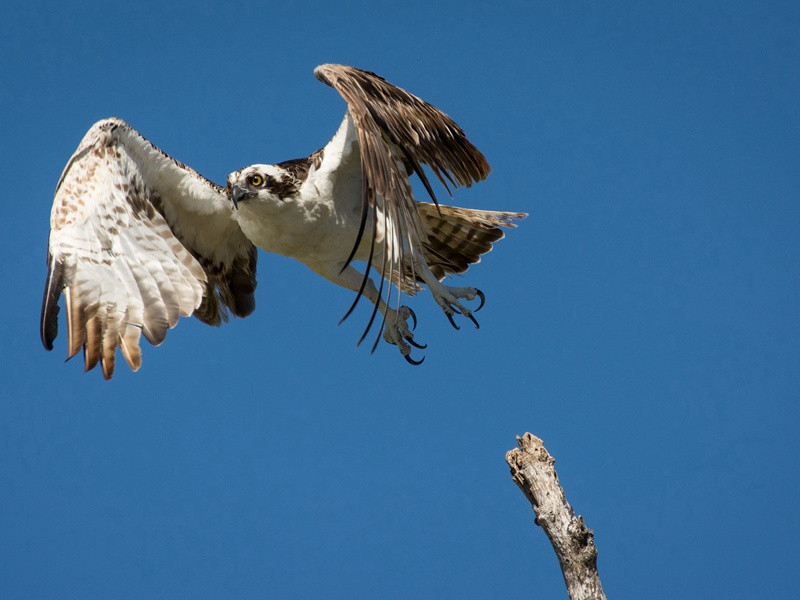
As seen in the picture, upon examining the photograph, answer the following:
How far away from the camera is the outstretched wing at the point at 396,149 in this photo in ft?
14.9

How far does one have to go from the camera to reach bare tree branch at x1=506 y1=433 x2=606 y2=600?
4.65 m

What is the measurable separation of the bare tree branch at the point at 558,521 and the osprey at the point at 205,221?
108 centimetres

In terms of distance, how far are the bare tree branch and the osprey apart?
42.5 inches

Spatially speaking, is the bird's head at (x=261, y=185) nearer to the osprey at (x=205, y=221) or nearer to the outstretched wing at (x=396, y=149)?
the osprey at (x=205, y=221)

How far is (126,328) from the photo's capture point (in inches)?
216

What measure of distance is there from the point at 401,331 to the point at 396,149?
1.29 m

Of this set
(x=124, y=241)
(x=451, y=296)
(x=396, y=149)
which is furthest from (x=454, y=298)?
(x=124, y=241)

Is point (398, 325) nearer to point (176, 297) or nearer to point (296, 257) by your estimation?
point (296, 257)

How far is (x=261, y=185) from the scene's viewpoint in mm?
5832

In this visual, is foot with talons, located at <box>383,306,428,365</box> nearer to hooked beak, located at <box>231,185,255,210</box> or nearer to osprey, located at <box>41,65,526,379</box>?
osprey, located at <box>41,65,526,379</box>

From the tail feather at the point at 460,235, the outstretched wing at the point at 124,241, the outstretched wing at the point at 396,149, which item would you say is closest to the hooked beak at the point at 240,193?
the outstretched wing at the point at 124,241

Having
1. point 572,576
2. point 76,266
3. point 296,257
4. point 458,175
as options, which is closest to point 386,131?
point 458,175

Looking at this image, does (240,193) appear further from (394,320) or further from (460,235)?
(460,235)

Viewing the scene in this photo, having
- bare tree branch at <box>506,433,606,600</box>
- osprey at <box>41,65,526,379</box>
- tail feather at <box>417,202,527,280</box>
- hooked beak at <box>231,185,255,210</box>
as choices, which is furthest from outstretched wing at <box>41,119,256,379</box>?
bare tree branch at <box>506,433,606,600</box>
